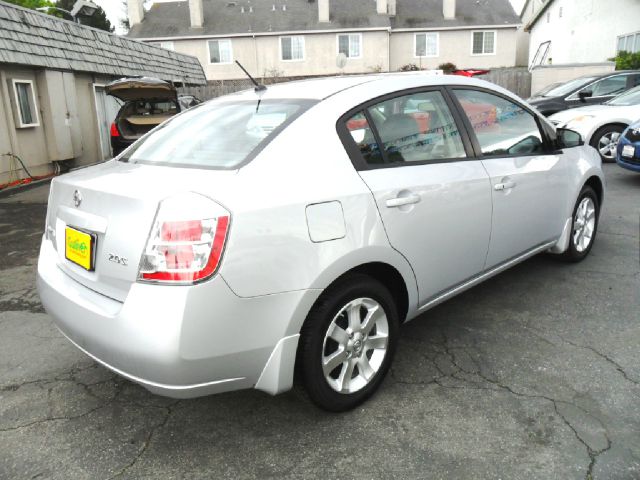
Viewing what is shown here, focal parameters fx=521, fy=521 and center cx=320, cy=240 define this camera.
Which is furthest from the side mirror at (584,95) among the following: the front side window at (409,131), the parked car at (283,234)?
the front side window at (409,131)

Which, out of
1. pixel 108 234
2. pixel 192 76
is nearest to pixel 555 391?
pixel 108 234

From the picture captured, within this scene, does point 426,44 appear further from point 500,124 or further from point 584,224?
point 500,124

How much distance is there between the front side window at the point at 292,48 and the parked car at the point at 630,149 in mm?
27658

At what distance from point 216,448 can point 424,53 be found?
114ft

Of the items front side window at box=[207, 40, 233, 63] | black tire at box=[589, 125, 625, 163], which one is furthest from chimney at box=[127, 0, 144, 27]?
black tire at box=[589, 125, 625, 163]

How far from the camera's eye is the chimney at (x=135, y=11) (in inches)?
1332

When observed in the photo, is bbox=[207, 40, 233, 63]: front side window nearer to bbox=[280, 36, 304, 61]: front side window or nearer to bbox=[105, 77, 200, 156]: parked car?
bbox=[280, 36, 304, 61]: front side window

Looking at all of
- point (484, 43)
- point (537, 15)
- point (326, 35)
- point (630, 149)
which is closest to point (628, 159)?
point (630, 149)

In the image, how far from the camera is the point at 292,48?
32.7 meters

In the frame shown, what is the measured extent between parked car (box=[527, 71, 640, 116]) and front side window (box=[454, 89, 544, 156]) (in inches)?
346

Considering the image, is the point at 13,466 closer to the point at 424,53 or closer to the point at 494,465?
the point at 494,465

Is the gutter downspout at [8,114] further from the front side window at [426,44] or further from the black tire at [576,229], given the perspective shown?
the front side window at [426,44]

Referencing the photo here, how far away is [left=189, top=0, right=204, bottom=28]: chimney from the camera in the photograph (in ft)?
107

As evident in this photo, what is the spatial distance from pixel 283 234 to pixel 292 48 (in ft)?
108
